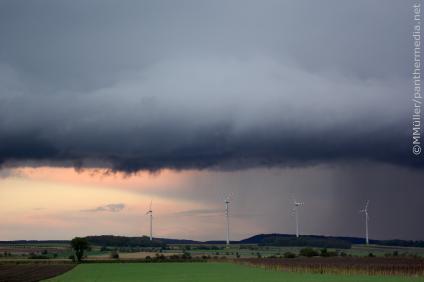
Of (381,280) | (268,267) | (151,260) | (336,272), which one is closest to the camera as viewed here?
(381,280)

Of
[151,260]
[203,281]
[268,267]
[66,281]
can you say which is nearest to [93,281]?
[66,281]

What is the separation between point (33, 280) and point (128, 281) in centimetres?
1432

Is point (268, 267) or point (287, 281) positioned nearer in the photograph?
point (287, 281)

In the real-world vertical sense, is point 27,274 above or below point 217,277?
below

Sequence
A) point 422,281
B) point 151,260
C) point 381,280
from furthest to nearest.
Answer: point 151,260
point 381,280
point 422,281

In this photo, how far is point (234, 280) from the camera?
8825 cm

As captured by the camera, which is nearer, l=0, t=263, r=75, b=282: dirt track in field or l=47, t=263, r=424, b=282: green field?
l=47, t=263, r=424, b=282: green field

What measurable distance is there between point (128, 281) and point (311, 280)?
26.2 m

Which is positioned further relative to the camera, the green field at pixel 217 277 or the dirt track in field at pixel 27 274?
the dirt track in field at pixel 27 274

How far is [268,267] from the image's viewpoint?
13500 centimetres

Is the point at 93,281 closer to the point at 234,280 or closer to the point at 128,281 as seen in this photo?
the point at 128,281

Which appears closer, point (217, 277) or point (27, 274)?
point (217, 277)

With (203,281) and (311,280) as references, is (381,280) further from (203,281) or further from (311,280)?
(203,281)

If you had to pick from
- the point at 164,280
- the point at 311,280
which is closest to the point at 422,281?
the point at 311,280
